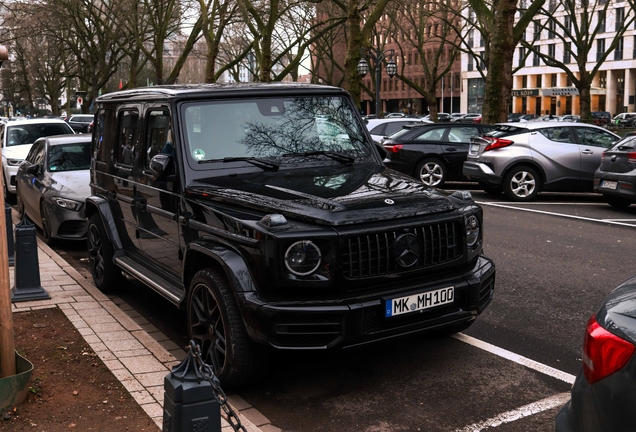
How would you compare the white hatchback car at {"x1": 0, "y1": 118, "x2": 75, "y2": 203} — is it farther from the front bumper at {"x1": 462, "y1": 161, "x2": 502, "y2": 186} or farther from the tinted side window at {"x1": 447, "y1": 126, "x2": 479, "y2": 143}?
the front bumper at {"x1": 462, "y1": 161, "x2": 502, "y2": 186}

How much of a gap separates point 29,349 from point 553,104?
92356 millimetres

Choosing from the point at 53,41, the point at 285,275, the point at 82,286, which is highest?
the point at 53,41

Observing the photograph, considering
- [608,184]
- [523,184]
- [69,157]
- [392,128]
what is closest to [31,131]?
[69,157]

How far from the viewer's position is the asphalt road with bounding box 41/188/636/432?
15.9 ft

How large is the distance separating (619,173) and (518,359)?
9.03 meters

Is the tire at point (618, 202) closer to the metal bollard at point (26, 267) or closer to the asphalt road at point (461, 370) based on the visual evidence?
the asphalt road at point (461, 370)

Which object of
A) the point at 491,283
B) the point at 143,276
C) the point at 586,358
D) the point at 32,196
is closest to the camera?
the point at 586,358

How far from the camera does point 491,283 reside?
222 inches

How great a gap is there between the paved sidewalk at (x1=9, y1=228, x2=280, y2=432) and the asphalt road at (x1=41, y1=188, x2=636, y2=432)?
18 cm

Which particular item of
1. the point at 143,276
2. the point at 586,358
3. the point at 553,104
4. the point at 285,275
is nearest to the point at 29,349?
the point at 143,276

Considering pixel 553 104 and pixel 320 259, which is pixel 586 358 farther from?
pixel 553 104

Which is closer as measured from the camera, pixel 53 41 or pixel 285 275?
pixel 285 275

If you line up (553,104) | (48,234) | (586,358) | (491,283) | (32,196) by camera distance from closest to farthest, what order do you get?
1. (586,358)
2. (491,283)
3. (48,234)
4. (32,196)
5. (553,104)

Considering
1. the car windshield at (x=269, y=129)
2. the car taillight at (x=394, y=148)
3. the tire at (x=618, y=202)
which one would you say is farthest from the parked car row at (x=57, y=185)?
the tire at (x=618, y=202)
